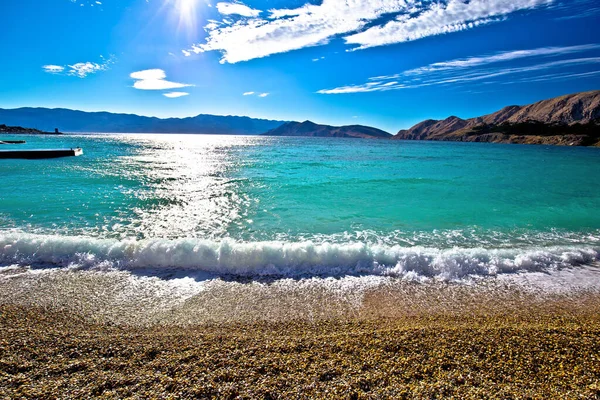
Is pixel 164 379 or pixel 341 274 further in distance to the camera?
pixel 341 274

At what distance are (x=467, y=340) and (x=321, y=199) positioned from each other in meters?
13.5

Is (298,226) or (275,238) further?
(298,226)

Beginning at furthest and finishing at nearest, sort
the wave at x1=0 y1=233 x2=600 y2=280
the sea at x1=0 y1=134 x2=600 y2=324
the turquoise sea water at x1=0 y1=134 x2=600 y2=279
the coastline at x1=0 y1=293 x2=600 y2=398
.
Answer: the turquoise sea water at x1=0 y1=134 x2=600 y2=279 → the wave at x1=0 y1=233 x2=600 y2=280 → the sea at x1=0 y1=134 x2=600 y2=324 → the coastline at x1=0 y1=293 x2=600 y2=398

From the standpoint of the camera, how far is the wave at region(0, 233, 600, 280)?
25.5ft

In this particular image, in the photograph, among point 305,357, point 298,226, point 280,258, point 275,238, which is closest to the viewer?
point 305,357

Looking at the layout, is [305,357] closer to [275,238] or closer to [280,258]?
[280,258]

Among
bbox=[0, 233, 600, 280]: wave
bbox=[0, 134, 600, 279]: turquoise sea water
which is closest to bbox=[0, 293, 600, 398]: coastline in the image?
bbox=[0, 233, 600, 280]: wave

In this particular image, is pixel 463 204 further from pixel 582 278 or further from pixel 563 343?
pixel 563 343

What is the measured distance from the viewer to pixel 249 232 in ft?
36.5

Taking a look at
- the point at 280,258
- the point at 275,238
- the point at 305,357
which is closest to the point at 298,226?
the point at 275,238

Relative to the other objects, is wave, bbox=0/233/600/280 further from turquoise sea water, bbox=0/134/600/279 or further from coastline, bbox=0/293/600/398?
coastline, bbox=0/293/600/398

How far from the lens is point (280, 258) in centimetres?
816

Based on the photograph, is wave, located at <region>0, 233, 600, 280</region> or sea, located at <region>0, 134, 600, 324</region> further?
wave, located at <region>0, 233, 600, 280</region>

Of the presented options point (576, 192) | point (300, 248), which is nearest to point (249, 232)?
point (300, 248)
